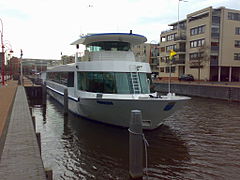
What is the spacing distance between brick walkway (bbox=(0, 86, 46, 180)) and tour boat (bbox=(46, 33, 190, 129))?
13.5 ft

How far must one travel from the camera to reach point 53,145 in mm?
9781

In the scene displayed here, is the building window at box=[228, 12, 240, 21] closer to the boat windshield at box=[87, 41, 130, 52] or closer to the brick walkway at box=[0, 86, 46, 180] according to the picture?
the boat windshield at box=[87, 41, 130, 52]

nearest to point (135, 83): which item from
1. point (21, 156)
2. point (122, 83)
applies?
point (122, 83)

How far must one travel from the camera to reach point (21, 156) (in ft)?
16.9

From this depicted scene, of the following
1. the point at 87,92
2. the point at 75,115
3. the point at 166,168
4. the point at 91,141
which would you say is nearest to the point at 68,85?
the point at 75,115

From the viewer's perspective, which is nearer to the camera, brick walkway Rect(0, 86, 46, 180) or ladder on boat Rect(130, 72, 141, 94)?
brick walkway Rect(0, 86, 46, 180)

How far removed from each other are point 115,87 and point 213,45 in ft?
127

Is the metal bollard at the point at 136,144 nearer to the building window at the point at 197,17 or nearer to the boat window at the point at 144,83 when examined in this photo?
the boat window at the point at 144,83

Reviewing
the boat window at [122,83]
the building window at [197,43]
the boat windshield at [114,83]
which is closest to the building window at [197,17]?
the building window at [197,43]

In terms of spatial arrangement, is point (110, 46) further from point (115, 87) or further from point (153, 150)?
point (153, 150)

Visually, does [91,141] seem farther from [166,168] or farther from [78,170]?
[166,168]

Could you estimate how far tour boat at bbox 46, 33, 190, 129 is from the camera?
9.97 metres

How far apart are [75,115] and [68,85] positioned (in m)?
2.31

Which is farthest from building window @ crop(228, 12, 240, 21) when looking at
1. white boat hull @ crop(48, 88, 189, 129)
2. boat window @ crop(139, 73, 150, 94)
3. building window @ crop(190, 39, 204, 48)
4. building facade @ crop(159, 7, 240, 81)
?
white boat hull @ crop(48, 88, 189, 129)
